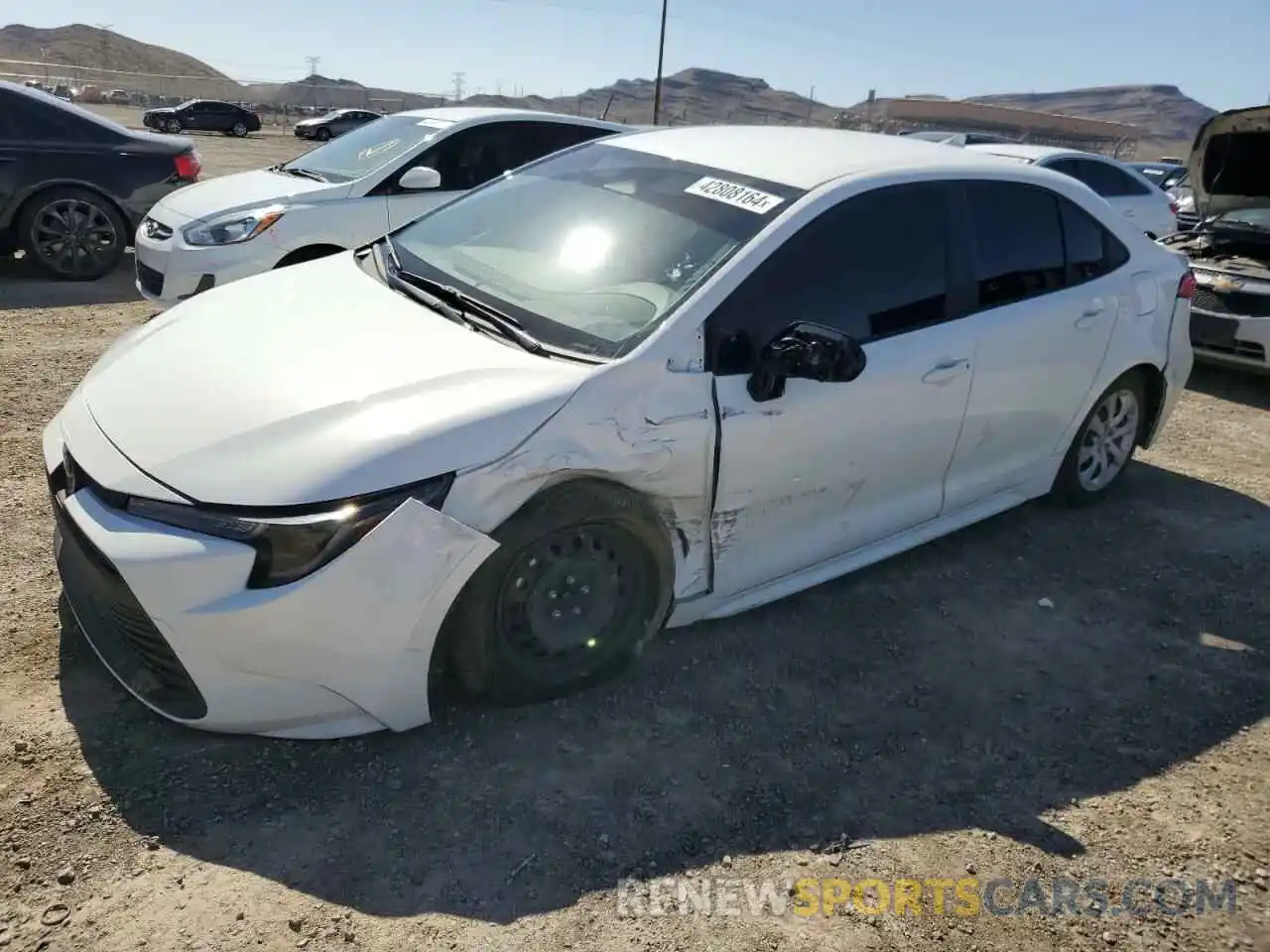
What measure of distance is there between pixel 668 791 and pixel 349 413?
1361 millimetres

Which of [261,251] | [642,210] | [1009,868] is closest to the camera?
[1009,868]

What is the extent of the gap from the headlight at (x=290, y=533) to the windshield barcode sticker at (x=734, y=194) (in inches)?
65.5

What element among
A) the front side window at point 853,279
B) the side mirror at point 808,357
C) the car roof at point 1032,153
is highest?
the car roof at point 1032,153

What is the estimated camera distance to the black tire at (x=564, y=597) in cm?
266

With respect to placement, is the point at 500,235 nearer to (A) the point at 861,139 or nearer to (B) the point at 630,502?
(B) the point at 630,502

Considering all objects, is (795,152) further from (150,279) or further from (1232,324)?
(1232,324)

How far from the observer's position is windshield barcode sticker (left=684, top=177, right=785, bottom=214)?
10.7ft

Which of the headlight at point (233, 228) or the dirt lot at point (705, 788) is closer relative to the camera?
the dirt lot at point (705, 788)

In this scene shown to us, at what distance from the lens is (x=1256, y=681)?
3.52 meters

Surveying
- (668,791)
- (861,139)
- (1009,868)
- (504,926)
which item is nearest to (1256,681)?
(1009,868)

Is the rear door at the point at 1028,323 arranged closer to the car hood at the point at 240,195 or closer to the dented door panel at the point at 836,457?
the dented door panel at the point at 836,457

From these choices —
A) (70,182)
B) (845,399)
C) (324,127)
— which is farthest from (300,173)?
(324,127)

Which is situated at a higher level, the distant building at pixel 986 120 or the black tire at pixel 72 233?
the distant building at pixel 986 120

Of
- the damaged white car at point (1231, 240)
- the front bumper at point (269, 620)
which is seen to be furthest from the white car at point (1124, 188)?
the front bumper at point (269, 620)
